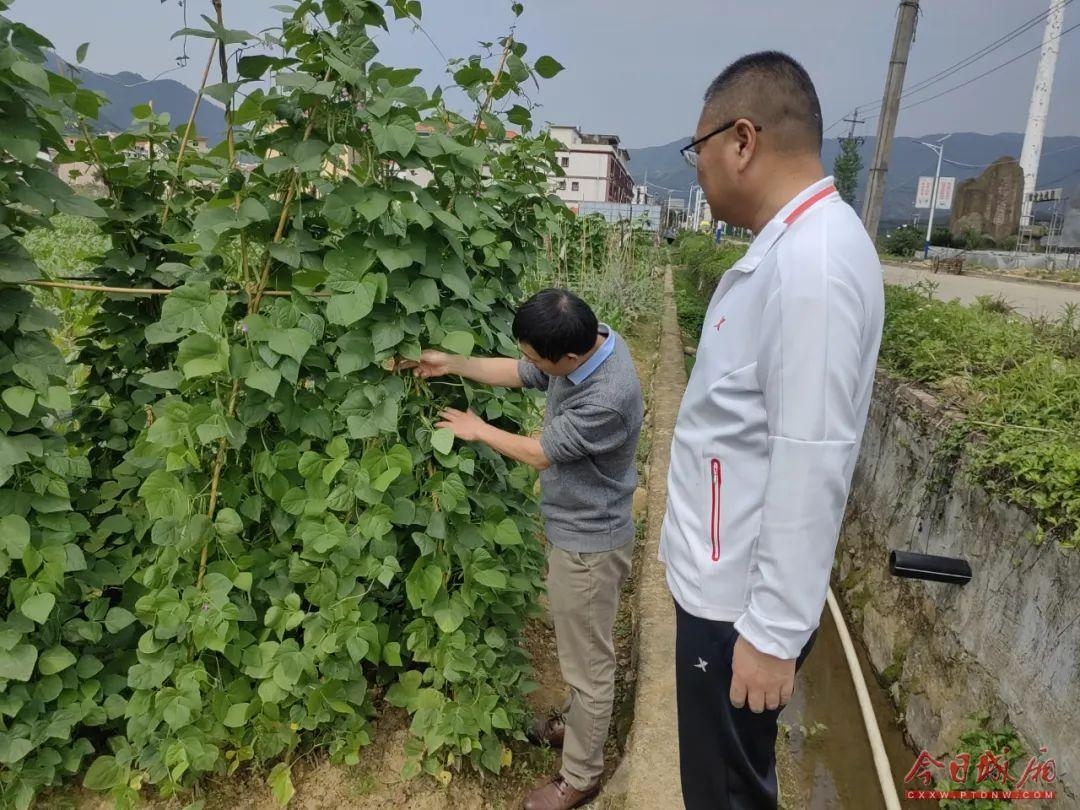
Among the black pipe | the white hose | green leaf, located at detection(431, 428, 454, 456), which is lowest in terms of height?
the white hose

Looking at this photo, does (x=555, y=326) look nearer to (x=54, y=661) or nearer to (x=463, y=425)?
(x=463, y=425)

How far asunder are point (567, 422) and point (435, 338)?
0.44 metres

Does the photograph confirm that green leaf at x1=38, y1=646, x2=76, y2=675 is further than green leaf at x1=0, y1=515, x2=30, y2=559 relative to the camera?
Yes

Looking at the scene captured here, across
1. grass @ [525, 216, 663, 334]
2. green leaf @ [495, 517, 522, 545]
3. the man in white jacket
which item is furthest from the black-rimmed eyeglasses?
grass @ [525, 216, 663, 334]

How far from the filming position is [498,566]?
2.10 m

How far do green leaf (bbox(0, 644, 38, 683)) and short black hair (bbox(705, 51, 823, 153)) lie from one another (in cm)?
220

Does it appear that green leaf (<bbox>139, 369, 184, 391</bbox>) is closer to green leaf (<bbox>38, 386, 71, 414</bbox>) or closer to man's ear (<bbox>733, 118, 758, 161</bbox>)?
green leaf (<bbox>38, 386, 71, 414</bbox>)

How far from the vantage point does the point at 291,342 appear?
5.69 ft

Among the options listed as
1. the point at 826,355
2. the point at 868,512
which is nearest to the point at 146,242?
the point at 826,355

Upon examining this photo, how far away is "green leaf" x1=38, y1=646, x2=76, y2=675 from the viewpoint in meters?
1.94

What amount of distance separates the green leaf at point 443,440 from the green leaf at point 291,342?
405 mm

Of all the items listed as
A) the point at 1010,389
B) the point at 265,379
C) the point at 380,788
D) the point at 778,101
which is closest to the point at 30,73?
the point at 265,379

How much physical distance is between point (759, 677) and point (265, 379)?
4.36 feet

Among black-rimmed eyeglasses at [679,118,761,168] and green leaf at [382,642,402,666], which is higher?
black-rimmed eyeglasses at [679,118,761,168]
